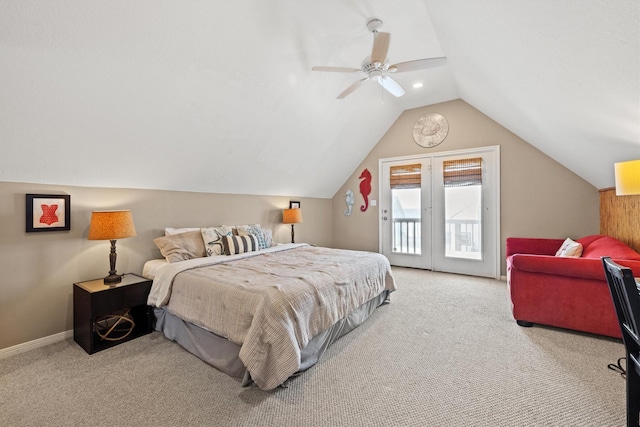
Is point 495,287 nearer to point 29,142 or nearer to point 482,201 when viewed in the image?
point 482,201

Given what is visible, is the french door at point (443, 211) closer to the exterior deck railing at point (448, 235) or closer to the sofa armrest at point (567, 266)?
the exterior deck railing at point (448, 235)

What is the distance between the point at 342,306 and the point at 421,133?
390cm

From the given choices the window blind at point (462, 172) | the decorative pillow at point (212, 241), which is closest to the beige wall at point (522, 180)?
the window blind at point (462, 172)

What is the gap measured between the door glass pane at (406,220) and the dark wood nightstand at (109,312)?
4219 mm

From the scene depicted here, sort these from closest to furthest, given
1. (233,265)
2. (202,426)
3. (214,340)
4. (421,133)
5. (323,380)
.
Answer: (202,426)
(323,380)
(214,340)
(233,265)
(421,133)

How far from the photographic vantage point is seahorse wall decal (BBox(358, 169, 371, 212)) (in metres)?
5.76

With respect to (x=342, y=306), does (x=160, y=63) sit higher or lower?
higher

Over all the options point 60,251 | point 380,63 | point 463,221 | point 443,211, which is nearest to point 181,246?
point 60,251

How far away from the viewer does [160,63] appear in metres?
2.29

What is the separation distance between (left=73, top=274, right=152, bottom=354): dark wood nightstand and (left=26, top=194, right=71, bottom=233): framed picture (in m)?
0.58

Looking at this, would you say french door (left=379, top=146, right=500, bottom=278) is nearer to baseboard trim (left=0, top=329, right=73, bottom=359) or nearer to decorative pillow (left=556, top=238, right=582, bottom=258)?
decorative pillow (left=556, top=238, right=582, bottom=258)

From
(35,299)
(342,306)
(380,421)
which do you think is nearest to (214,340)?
(342,306)

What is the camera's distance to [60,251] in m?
2.57

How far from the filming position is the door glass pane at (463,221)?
4633 mm
